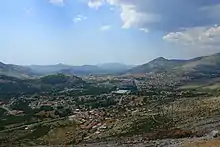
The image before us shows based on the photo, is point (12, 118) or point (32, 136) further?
point (12, 118)

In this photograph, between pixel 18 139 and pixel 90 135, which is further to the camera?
pixel 18 139

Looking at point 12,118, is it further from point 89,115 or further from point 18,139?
point 18,139

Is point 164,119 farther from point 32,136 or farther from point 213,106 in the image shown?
point 32,136

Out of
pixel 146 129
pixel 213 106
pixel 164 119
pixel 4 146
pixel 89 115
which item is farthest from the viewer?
pixel 89 115

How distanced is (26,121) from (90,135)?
217ft

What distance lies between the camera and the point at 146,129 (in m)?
115

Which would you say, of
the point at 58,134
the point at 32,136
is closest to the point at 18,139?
the point at 32,136

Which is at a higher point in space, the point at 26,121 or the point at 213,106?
the point at 213,106

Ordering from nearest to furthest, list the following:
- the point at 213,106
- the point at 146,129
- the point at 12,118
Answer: the point at 146,129, the point at 213,106, the point at 12,118

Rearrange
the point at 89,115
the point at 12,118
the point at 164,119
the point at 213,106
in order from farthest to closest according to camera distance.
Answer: the point at 12,118 → the point at 89,115 → the point at 213,106 → the point at 164,119

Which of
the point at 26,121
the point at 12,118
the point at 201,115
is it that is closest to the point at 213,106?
the point at 201,115

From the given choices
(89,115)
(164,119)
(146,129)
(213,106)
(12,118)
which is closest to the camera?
(146,129)

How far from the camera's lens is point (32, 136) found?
13188 cm

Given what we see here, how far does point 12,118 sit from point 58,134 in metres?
67.7
